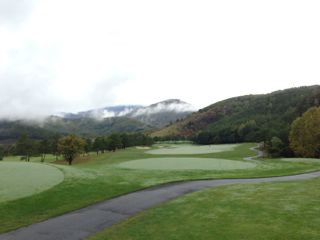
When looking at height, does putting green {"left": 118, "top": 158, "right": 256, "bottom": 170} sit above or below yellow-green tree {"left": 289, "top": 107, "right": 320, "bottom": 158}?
below

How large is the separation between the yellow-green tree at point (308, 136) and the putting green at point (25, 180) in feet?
233

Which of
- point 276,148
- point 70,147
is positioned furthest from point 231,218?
point 276,148

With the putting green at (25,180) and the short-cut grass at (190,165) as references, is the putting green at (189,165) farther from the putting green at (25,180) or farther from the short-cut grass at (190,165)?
the putting green at (25,180)

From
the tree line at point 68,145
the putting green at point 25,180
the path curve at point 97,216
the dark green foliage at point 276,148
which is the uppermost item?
the tree line at point 68,145

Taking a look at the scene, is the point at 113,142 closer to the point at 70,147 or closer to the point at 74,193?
the point at 70,147

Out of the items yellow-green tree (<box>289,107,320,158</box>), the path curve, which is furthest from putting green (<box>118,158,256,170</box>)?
yellow-green tree (<box>289,107,320,158</box>)

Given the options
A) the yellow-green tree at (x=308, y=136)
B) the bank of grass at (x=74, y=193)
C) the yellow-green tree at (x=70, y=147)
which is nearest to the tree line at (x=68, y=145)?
the yellow-green tree at (x=70, y=147)

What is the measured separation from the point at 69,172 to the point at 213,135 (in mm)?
168796

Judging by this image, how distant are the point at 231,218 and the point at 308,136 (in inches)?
3044

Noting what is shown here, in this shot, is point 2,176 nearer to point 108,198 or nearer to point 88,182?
point 88,182

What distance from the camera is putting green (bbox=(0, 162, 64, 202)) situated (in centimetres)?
2532

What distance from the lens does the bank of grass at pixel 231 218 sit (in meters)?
16.0

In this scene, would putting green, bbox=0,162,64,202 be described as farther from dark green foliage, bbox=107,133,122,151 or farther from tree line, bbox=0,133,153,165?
dark green foliage, bbox=107,133,122,151

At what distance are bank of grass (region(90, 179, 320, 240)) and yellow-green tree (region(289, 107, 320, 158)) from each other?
218 ft
